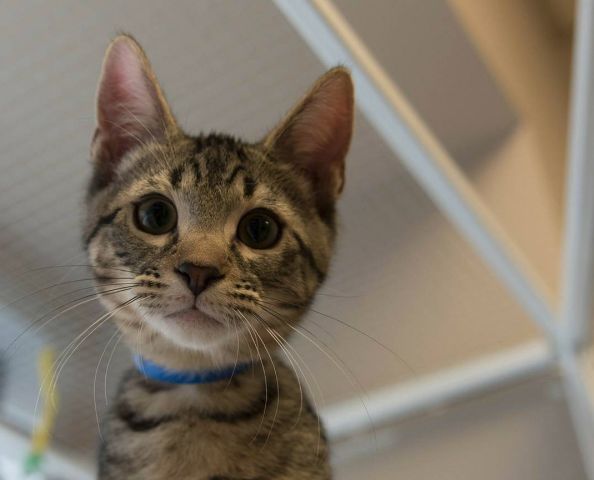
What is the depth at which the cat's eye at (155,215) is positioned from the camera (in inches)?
30.3

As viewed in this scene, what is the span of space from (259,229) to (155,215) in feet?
0.44

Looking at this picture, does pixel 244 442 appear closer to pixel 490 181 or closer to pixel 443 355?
pixel 443 355

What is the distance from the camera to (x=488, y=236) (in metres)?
1.06

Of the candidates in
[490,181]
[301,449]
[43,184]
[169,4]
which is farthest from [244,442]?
[490,181]

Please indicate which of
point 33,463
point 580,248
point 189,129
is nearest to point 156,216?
point 189,129

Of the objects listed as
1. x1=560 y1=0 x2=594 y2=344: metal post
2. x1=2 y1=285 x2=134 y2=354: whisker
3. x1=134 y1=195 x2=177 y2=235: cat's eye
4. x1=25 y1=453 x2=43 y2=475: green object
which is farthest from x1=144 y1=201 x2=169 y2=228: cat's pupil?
x1=560 y1=0 x2=594 y2=344: metal post

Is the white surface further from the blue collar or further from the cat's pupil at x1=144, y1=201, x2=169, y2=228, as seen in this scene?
the cat's pupil at x1=144, y1=201, x2=169, y2=228

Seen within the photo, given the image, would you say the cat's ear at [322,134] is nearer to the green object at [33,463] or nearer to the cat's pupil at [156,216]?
the cat's pupil at [156,216]

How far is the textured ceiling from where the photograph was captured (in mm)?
774

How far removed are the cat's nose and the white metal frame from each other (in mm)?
330

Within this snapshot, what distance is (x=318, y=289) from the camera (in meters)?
0.89

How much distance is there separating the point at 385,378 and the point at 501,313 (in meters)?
0.29

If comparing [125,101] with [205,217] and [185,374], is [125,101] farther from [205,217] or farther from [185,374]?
[185,374]

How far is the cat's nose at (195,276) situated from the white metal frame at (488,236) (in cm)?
33
